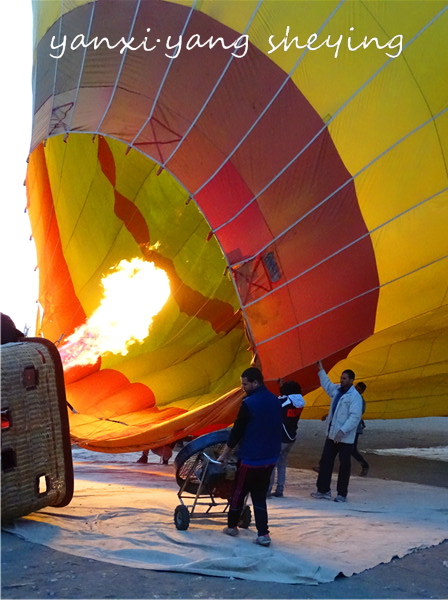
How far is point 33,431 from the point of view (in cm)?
416

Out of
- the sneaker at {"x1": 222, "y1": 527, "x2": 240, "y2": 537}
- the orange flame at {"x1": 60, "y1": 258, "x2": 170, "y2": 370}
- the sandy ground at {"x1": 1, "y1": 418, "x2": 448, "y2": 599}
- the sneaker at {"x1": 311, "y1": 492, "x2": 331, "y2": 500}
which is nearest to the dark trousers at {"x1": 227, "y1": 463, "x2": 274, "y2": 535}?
the sneaker at {"x1": 222, "y1": 527, "x2": 240, "y2": 537}

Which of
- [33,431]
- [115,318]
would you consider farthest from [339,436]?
[115,318]

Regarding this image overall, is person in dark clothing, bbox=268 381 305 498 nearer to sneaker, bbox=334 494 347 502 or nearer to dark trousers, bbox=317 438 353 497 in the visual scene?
dark trousers, bbox=317 438 353 497

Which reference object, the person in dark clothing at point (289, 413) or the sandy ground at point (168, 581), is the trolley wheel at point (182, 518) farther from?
the person in dark clothing at point (289, 413)

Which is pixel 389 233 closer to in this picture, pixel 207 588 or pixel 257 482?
pixel 257 482

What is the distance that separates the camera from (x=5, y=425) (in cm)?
399

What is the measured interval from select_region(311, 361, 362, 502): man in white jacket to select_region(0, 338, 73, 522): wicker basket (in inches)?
86.7

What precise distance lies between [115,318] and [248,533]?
504cm

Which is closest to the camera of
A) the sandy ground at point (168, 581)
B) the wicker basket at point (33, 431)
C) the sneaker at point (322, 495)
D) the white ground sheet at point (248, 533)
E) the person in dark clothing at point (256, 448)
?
the sandy ground at point (168, 581)

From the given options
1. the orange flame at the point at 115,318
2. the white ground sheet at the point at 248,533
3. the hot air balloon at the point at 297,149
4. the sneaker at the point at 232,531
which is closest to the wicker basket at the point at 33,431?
the white ground sheet at the point at 248,533

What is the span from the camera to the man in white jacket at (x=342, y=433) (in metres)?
5.64

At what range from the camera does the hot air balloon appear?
5652 mm

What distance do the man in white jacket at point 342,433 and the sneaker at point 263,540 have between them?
1652 mm

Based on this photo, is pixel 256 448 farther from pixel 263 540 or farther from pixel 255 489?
pixel 263 540
